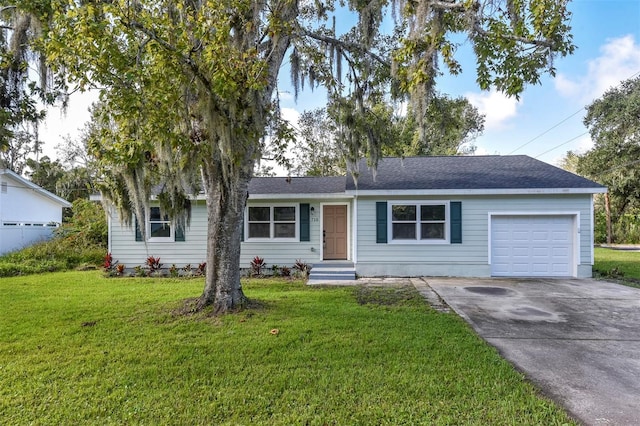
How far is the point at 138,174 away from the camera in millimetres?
4379

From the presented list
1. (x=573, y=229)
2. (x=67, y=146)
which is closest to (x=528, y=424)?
(x=573, y=229)

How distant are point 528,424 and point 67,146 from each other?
1132 inches

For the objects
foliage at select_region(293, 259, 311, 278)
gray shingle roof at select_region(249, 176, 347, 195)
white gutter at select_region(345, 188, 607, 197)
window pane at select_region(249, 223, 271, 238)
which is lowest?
foliage at select_region(293, 259, 311, 278)

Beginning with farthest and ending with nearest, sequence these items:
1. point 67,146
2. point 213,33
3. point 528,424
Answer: point 67,146
point 213,33
point 528,424

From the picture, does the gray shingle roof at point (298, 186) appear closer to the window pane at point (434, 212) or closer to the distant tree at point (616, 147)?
the window pane at point (434, 212)

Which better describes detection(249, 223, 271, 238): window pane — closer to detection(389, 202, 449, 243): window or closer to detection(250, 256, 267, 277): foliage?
detection(250, 256, 267, 277): foliage

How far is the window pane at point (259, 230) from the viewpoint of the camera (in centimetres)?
972

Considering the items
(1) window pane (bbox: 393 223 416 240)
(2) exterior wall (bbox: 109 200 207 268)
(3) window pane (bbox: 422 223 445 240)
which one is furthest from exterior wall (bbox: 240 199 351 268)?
(3) window pane (bbox: 422 223 445 240)

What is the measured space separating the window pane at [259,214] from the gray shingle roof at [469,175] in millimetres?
2644

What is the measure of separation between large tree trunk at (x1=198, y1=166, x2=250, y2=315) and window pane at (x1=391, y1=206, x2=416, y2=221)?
4978 millimetres

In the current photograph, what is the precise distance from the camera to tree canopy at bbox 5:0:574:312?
371 centimetres

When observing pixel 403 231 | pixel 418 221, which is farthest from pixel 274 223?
pixel 418 221

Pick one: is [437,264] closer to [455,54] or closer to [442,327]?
[442,327]

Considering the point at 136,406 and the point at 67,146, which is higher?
the point at 67,146
